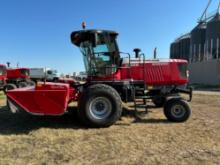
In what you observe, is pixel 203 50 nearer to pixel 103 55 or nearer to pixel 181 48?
pixel 181 48

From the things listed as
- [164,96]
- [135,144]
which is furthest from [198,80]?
[135,144]

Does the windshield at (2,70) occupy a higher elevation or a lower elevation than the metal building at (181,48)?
lower

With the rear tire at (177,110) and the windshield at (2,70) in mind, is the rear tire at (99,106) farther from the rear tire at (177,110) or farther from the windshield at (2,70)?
the windshield at (2,70)

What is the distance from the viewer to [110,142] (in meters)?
6.14

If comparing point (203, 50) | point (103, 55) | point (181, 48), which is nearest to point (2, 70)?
point (103, 55)

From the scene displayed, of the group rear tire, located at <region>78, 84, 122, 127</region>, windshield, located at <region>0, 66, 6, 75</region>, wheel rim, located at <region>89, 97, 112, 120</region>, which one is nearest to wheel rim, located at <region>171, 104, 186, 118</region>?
rear tire, located at <region>78, 84, 122, 127</region>

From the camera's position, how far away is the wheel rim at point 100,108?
7.73m

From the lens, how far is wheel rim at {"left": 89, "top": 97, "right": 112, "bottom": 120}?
25.4ft

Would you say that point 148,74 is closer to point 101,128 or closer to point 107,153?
point 101,128

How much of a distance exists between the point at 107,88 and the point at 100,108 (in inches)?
22.0

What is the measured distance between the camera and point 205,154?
538 centimetres

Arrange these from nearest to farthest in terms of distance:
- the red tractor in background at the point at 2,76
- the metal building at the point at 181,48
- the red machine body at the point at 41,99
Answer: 1. the red machine body at the point at 41,99
2. the red tractor in background at the point at 2,76
3. the metal building at the point at 181,48

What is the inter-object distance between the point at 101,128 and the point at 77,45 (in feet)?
9.04

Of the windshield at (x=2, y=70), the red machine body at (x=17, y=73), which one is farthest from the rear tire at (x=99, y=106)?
the red machine body at (x=17, y=73)
